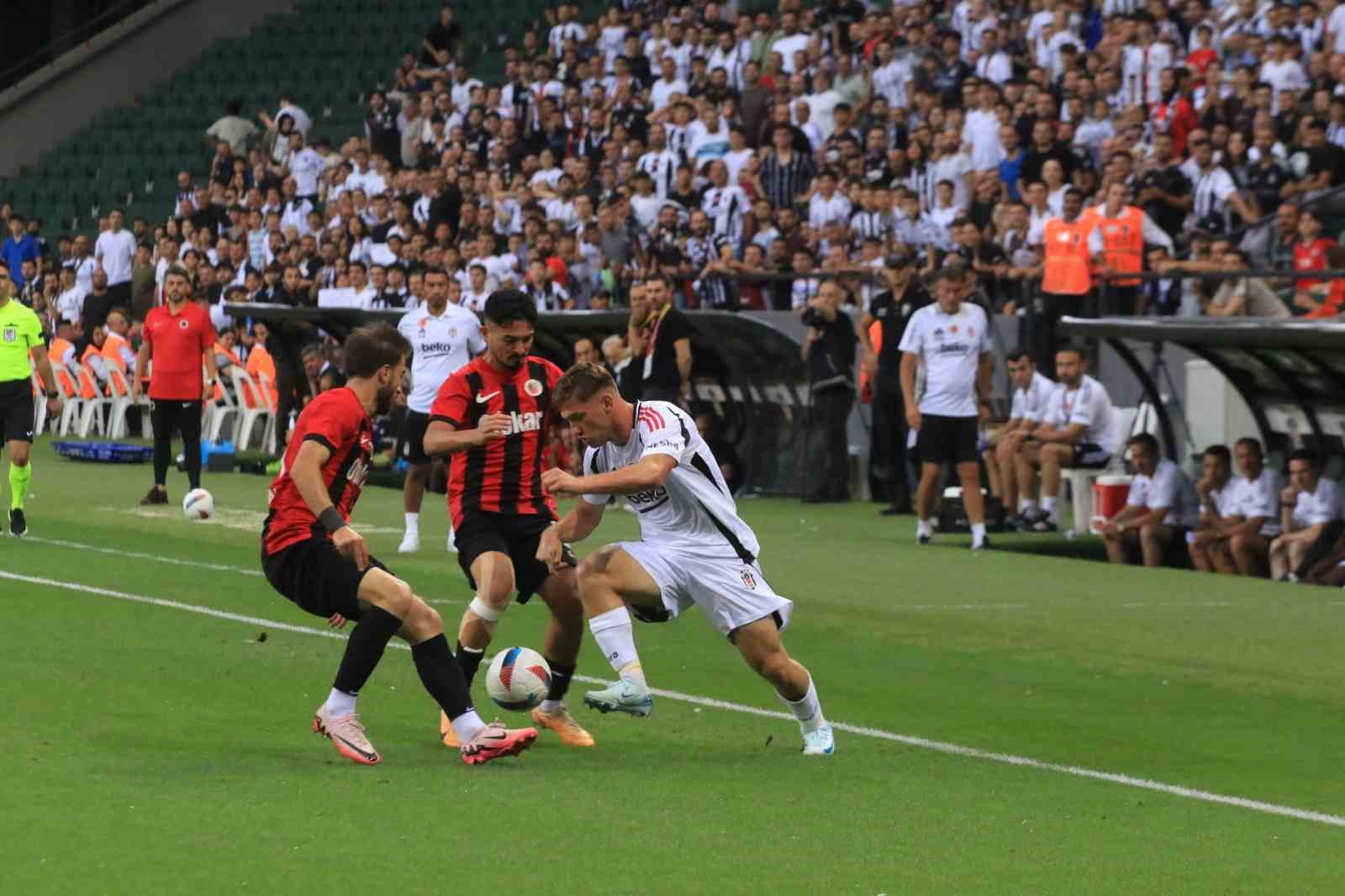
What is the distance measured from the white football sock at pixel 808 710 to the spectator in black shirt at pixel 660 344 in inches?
392

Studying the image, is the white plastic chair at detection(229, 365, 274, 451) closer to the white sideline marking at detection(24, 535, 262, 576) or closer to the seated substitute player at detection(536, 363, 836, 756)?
the white sideline marking at detection(24, 535, 262, 576)

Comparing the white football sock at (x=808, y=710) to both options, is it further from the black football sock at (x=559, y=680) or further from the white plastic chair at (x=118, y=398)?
the white plastic chair at (x=118, y=398)

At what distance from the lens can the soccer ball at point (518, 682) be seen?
8.55 meters

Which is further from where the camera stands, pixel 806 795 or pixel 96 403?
pixel 96 403

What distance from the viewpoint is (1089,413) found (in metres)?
18.3

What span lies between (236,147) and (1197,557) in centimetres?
2443

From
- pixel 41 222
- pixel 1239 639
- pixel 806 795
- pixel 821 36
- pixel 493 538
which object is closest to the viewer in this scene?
pixel 806 795

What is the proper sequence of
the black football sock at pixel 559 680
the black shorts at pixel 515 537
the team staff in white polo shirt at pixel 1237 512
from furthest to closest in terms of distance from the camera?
the team staff in white polo shirt at pixel 1237 512 → the black shorts at pixel 515 537 → the black football sock at pixel 559 680

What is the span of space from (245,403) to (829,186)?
870cm

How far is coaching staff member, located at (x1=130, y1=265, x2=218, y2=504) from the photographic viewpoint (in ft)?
63.7

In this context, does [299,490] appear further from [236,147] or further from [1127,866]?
[236,147]

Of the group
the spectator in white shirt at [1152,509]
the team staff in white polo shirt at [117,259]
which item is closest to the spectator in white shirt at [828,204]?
the spectator in white shirt at [1152,509]

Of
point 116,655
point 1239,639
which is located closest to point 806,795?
point 116,655

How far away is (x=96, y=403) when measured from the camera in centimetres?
3086
